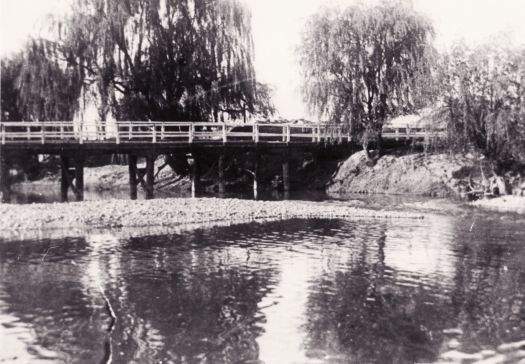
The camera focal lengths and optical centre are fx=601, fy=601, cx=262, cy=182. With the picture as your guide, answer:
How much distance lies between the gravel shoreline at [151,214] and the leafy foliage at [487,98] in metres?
6.61

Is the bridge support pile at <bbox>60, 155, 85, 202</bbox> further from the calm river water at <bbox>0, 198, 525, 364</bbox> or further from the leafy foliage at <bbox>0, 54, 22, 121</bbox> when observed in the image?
the leafy foliage at <bbox>0, 54, 22, 121</bbox>

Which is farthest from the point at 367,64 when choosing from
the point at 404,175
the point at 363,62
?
the point at 404,175

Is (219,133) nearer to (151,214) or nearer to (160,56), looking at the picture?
(160,56)

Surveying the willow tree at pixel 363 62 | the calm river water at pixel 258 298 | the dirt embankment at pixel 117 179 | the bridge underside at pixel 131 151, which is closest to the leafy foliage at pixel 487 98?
the willow tree at pixel 363 62

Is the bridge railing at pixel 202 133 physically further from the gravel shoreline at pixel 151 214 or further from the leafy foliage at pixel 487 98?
the gravel shoreline at pixel 151 214

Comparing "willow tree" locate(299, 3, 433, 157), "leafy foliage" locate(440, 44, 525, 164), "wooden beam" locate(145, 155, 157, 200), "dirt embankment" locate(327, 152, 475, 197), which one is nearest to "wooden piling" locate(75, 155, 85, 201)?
"wooden beam" locate(145, 155, 157, 200)

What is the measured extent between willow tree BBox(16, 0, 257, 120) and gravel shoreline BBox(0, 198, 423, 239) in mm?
9983

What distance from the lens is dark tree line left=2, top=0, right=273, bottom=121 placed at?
28109mm

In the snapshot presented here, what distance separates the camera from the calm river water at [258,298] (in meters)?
6.64

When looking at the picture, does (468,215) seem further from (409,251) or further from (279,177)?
(279,177)

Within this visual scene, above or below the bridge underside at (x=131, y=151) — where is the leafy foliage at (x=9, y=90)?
above

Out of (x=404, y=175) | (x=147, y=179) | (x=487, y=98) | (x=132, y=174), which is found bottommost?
(x=404, y=175)

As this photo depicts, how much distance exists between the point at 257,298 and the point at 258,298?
0.05ft

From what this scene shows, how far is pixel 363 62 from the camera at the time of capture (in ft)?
96.0
